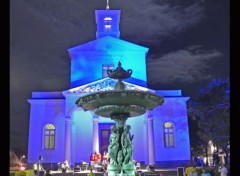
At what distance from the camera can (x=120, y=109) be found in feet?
41.1

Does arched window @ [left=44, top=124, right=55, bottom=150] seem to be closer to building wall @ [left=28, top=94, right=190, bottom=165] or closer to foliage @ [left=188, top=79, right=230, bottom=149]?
building wall @ [left=28, top=94, right=190, bottom=165]

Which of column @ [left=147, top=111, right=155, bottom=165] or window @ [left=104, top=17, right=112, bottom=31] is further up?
window @ [left=104, top=17, right=112, bottom=31]

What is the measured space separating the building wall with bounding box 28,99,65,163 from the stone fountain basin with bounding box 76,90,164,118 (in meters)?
18.1

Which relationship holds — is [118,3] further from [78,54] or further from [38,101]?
[38,101]

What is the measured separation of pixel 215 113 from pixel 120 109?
1712cm

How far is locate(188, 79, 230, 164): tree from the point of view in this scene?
88.5 ft

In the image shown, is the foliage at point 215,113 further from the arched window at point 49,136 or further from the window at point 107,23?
the arched window at point 49,136

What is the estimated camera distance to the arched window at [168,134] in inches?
1222

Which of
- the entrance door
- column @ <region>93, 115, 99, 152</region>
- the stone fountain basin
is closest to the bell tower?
the entrance door

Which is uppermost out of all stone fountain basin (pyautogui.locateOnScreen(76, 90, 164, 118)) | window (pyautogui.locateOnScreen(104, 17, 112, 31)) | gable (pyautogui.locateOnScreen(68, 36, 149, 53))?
window (pyautogui.locateOnScreen(104, 17, 112, 31))

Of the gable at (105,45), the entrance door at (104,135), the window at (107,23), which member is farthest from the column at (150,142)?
the window at (107,23)

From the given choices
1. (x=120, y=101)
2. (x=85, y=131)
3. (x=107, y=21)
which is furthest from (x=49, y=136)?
(x=120, y=101)

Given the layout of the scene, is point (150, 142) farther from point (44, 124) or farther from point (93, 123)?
point (44, 124)
